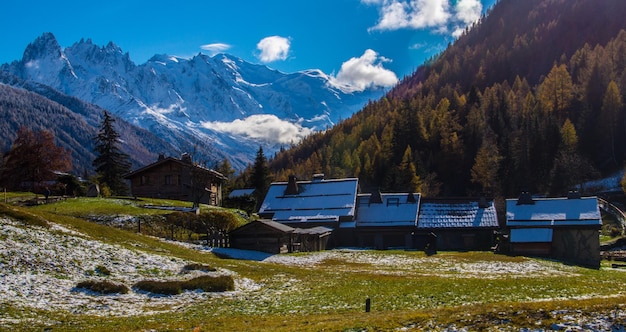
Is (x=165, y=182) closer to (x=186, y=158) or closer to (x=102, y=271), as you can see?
(x=186, y=158)

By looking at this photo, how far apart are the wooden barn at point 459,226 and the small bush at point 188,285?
44613 mm

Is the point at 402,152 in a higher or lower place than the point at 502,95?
lower

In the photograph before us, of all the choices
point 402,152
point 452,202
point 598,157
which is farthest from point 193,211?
point 598,157

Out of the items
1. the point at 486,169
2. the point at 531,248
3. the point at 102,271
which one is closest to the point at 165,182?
the point at 531,248

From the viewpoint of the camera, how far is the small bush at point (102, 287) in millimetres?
29059

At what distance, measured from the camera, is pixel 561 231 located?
2657 inches

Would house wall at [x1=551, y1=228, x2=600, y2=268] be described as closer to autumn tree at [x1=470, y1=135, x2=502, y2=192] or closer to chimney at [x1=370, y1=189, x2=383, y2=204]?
chimney at [x1=370, y1=189, x2=383, y2=204]

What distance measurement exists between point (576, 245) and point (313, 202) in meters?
35.9

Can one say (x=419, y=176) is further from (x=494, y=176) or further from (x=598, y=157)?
(x=598, y=157)

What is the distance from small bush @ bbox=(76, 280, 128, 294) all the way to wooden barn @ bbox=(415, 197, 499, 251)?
49498 mm

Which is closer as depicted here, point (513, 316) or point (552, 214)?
point (513, 316)

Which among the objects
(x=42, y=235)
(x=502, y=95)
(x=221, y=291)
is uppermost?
(x=502, y=95)

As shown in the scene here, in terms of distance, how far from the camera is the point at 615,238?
77812 mm

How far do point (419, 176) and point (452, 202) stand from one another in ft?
141
